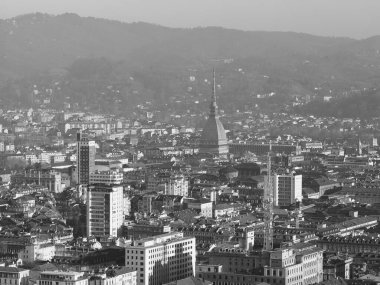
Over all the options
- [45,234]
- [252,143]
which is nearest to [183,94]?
[252,143]

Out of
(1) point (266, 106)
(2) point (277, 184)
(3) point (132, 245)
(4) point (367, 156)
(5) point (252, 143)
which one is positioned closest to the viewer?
(3) point (132, 245)

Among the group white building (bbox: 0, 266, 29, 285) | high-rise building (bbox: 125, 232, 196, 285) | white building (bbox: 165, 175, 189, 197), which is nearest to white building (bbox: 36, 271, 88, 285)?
white building (bbox: 0, 266, 29, 285)

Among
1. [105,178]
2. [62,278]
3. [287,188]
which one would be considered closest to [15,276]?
[62,278]

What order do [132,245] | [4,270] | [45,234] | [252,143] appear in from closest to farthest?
[4,270] < [132,245] < [45,234] < [252,143]

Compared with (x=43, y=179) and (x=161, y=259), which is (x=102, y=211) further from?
(x=43, y=179)

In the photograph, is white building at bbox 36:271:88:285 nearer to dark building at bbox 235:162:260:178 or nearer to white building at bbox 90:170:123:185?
white building at bbox 90:170:123:185

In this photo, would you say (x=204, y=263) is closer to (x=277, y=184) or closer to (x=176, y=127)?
(x=277, y=184)
